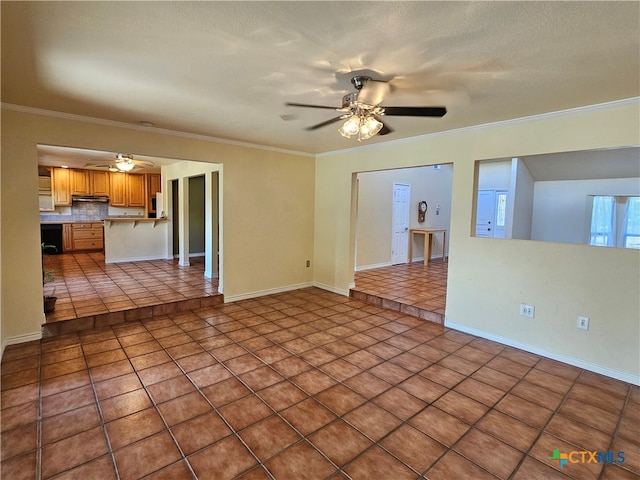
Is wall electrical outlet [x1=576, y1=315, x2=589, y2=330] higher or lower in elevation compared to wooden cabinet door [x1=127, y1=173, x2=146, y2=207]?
lower

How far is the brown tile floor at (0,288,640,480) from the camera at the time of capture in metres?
1.80

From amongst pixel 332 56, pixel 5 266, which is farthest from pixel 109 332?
pixel 332 56

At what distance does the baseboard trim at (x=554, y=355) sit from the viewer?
2.77 metres

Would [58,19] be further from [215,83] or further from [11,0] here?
[215,83]

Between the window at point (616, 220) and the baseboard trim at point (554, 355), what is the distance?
156 inches

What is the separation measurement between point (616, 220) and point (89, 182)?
463 inches

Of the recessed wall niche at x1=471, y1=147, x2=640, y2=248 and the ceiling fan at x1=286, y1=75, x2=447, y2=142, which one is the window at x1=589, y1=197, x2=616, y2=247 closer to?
the recessed wall niche at x1=471, y1=147, x2=640, y2=248

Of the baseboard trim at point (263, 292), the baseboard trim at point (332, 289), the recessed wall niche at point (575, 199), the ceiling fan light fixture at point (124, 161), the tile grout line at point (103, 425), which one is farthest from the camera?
the ceiling fan light fixture at point (124, 161)

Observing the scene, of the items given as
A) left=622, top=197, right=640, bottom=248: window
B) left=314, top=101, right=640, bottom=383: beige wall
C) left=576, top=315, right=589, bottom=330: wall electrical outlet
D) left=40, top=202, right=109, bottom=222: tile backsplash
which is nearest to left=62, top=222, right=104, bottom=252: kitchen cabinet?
left=40, top=202, right=109, bottom=222: tile backsplash

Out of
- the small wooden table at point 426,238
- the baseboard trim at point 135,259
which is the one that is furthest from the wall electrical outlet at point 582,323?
the baseboard trim at point 135,259

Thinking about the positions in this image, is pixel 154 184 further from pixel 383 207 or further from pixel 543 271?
pixel 543 271

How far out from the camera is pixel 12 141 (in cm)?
312

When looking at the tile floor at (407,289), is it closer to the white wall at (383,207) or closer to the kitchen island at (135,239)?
the white wall at (383,207)

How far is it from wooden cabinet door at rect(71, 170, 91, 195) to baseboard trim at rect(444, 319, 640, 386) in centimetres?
905
